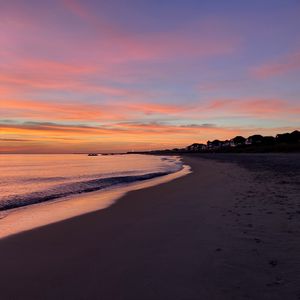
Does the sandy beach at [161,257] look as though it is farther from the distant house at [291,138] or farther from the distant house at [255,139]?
the distant house at [255,139]

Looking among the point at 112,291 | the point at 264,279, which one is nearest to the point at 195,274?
the point at 264,279

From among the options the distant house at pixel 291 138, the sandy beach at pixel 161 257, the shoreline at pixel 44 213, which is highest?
the distant house at pixel 291 138

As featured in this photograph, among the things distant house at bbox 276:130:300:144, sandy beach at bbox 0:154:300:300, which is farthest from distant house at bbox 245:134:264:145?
sandy beach at bbox 0:154:300:300

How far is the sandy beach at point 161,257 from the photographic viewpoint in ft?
15.1

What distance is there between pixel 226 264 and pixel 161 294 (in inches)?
58.5

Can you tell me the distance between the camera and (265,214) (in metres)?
9.41

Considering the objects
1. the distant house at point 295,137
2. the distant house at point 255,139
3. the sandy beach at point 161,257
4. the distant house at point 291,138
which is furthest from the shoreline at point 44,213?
the distant house at point 255,139

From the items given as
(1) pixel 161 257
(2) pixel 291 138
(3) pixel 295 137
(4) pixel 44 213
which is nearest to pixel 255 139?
(2) pixel 291 138

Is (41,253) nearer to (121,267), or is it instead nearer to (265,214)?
(121,267)

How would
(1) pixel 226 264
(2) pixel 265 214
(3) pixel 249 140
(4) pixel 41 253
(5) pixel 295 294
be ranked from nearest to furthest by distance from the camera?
1. (5) pixel 295 294
2. (1) pixel 226 264
3. (4) pixel 41 253
4. (2) pixel 265 214
5. (3) pixel 249 140

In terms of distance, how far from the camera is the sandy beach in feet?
15.1

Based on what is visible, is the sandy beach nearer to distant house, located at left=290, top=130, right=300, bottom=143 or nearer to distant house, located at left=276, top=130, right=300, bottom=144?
distant house, located at left=290, top=130, right=300, bottom=143

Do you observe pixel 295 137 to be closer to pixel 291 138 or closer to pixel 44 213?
pixel 291 138

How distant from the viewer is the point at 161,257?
6.08 m
